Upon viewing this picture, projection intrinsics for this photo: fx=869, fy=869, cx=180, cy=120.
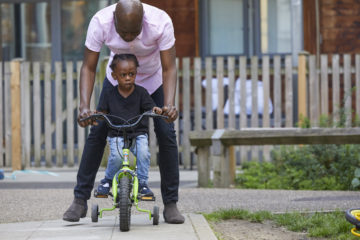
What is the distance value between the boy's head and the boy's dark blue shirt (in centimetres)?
12

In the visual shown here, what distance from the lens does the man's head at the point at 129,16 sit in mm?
5578

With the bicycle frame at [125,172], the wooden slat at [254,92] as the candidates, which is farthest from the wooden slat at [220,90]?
the bicycle frame at [125,172]

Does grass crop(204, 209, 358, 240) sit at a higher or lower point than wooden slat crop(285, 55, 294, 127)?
lower

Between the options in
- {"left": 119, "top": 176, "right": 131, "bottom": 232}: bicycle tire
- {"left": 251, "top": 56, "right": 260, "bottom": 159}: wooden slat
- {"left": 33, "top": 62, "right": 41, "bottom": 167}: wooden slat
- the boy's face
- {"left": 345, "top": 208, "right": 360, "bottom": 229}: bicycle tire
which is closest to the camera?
{"left": 345, "top": 208, "right": 360, "bottom": 229}: bicycle tire

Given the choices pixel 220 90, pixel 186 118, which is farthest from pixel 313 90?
pixel 186 118

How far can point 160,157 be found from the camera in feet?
20.0

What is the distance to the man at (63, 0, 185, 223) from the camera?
18.6 feet

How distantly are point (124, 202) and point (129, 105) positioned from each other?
73 centimetres

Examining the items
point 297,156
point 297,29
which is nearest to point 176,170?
point 297,156

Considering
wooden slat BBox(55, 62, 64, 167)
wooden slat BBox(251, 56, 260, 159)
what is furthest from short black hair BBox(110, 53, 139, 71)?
wooden slat BBox(55, 62, 64, 167)

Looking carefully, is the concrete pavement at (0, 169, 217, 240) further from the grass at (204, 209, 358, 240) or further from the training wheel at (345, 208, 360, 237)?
the training wheel at (345, 208, 360, 237)

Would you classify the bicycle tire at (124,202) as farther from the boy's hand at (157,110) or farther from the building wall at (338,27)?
the building wall at (338,27)

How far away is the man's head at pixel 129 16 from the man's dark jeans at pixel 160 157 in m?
0.51

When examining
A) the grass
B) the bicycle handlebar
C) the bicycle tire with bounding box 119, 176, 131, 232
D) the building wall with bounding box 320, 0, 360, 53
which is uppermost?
the building wall with bounding box 320, 0, 360, 53
